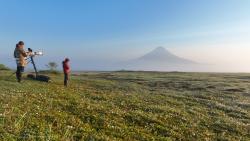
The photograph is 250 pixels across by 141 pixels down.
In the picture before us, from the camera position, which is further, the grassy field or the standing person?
the standing person

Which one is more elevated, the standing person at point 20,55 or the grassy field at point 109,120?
the standing person at point 20,55

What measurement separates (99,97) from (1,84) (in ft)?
30.0

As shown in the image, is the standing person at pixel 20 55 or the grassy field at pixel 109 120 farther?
the standing person at pixel 20 55

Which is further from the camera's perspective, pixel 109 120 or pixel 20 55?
pixel 20 55

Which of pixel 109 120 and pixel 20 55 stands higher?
pixel 20 55

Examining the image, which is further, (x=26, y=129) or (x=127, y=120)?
(x=127, y=120)

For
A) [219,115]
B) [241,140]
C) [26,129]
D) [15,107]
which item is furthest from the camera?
[219,115]

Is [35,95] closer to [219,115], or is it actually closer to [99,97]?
[99,97]

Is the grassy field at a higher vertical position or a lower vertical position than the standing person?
lower

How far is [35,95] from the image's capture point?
29375mm

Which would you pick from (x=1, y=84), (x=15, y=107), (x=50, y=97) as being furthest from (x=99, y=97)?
(x=15, y=107)

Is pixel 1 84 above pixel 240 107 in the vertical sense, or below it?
above

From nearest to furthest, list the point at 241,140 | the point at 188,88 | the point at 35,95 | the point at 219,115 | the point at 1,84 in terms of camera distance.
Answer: the point at 241,140, the point at 35,95, the point at 219,115, the point at 1,84, the point at 188,88

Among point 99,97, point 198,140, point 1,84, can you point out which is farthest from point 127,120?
→ point 1,84
